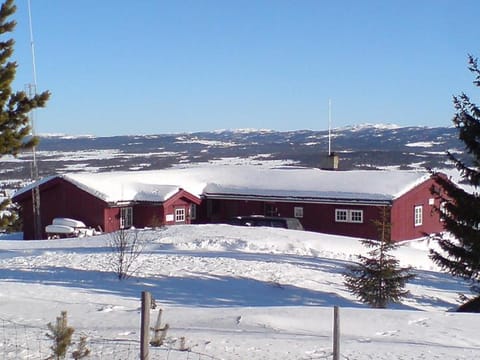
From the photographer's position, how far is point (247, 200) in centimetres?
3688

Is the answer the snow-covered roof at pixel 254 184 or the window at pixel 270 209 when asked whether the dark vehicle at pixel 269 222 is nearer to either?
the snow-covered roof at pixel 254 184

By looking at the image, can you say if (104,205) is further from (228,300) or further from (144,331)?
(144,331)

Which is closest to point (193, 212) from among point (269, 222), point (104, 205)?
point (104, 205)

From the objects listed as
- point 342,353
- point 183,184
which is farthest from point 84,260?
point 183,184

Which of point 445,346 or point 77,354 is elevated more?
point 77,354

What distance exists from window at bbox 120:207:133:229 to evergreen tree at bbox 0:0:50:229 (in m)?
24.9

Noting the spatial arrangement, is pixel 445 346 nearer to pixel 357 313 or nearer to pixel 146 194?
pixel 357 313

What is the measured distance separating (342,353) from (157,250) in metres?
14.7

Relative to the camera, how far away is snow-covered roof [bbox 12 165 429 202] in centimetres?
3447

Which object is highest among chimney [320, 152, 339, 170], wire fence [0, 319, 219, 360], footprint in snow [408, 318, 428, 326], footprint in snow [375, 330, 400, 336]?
chimney [320, 152, 339, 170]

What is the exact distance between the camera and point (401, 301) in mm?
16781

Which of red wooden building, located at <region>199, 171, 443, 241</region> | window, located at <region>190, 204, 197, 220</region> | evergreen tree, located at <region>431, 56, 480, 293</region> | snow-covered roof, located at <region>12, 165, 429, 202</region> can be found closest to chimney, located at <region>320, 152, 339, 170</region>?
snow-covered roof, located at <region>12, 165, 429, 202</region>

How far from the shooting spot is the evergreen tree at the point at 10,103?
10.0 meters

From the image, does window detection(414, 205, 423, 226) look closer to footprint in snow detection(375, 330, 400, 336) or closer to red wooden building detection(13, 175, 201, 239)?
red wooden building detection(13, 175, 201, 239)
